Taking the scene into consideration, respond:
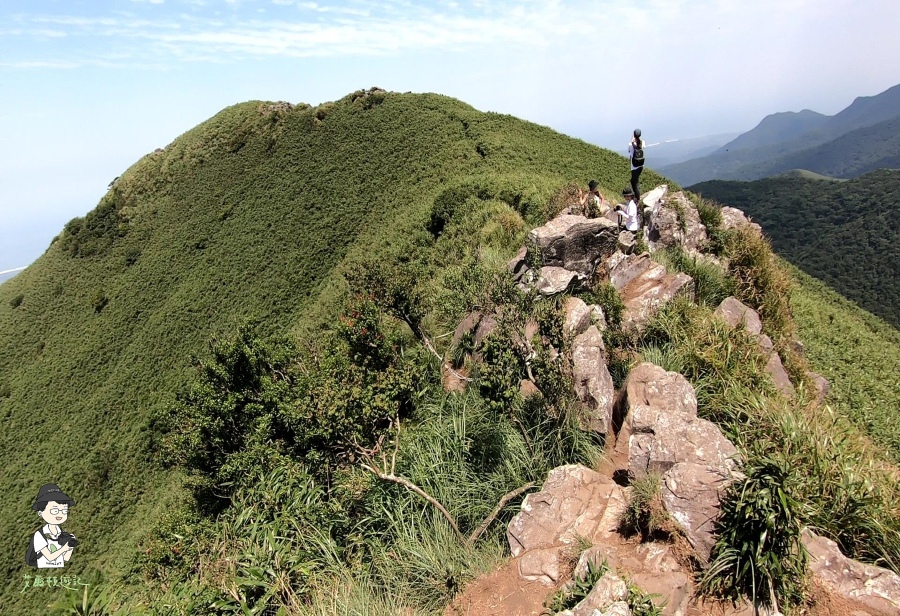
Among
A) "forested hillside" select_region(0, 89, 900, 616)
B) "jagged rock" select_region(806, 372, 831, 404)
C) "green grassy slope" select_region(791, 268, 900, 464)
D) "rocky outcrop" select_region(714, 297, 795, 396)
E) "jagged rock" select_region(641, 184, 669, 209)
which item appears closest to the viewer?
"forested hillside" select_region(0, 89, 900, 616)

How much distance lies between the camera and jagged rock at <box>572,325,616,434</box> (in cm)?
644

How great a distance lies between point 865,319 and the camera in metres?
22.8

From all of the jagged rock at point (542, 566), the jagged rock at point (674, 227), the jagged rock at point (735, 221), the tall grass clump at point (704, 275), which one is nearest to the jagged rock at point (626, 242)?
the tall grass clump at point (704, 275)

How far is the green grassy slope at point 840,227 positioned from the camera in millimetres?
55406

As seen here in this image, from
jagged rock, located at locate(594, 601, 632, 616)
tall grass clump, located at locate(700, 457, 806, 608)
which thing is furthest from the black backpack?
jagged rock, located at locate(594, 601, 632, 616)

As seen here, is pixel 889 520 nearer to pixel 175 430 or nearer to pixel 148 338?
pixel 175 430

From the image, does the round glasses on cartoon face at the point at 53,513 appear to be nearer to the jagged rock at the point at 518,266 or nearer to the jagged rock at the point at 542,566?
the jagged rock at the point at 542,566

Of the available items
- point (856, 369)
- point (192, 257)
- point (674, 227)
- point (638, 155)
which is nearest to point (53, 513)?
point (638, 155)

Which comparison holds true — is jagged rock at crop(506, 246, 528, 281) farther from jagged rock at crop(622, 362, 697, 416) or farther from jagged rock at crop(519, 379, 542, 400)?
jagged rock at crop(622, 362, 697, 416)

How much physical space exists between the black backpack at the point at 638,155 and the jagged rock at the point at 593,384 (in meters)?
6.40

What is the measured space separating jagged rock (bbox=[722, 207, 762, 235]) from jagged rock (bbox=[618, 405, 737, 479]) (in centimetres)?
965

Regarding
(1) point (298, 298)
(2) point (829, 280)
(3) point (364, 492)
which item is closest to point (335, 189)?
(1) point (298, 298)

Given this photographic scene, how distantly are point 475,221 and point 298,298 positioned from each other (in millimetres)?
20090

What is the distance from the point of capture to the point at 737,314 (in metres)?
9.32
